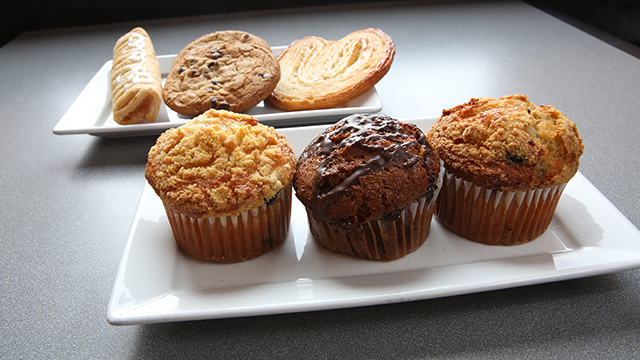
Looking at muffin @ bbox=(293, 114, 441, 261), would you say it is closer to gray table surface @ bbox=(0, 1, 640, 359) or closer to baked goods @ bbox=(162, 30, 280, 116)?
gray table surface @ bbox=(0, 1, 640, 359)

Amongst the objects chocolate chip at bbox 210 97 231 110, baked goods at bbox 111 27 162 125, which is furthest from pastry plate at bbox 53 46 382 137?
chocolate chip at bbox 210 97 231 110

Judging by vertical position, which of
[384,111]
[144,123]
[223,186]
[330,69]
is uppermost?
[223,186]

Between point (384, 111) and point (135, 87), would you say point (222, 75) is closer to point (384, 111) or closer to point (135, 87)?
point (135, 87)

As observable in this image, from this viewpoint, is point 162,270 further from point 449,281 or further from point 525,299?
point 525,299

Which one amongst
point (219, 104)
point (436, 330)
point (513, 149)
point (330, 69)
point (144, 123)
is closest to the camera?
point (436, 330)

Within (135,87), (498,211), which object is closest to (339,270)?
(498,211)

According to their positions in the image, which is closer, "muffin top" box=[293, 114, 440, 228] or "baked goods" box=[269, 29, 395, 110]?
"muffin top" box=[293, 114, 440, 228]
